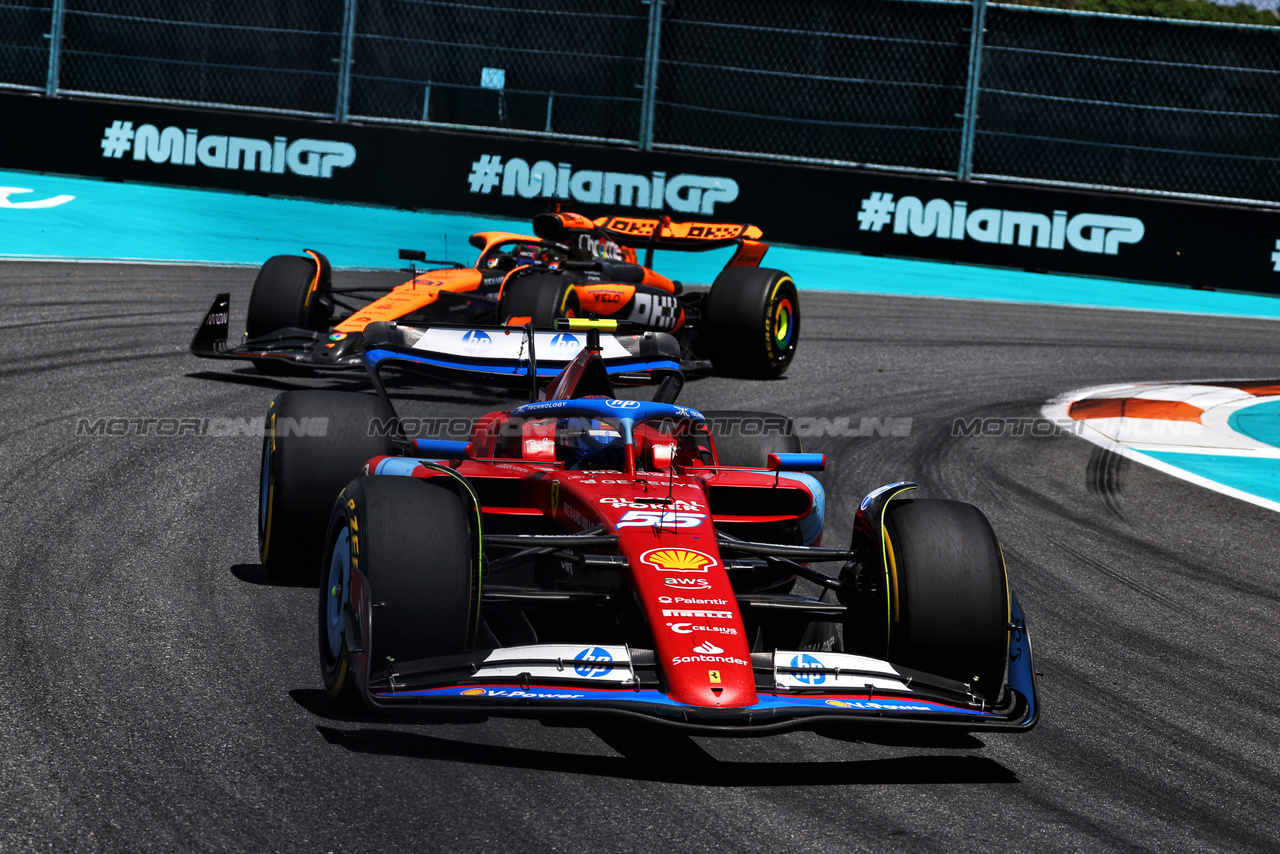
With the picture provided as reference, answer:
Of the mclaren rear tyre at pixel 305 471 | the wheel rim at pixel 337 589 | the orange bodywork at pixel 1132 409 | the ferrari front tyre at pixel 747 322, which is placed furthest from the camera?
Result: the ferrari front tyre at pixel 747 322

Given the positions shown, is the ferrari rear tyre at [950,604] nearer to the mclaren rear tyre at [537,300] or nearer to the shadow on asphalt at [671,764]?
the shadow on asphalt at [671,764]

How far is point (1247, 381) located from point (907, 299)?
176 inches

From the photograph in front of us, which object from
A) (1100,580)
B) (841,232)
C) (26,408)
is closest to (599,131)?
(841,232)

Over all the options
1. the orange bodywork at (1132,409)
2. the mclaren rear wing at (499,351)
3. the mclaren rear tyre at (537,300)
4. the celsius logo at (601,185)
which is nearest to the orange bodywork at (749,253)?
the mclaren rear tyre at (537,300)

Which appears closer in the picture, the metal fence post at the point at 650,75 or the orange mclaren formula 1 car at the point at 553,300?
the orange mclaren formula 1 car at the point at 553,300

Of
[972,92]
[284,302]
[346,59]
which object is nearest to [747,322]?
[284,302]

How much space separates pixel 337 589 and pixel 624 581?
2.78ft

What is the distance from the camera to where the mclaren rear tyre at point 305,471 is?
525 centimetres

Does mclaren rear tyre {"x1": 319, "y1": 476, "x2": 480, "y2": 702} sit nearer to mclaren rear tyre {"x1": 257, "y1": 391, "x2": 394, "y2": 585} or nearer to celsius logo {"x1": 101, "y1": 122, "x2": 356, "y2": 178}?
mclaren rear tyre {"x1": 257, "y1": 391, "x2": 394, "y2": 585}

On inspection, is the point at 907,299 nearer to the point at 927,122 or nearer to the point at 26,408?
the point at 927,122

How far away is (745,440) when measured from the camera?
6125 mm

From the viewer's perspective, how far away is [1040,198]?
17109 millimetres

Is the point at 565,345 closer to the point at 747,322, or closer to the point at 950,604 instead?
the point at 747,322

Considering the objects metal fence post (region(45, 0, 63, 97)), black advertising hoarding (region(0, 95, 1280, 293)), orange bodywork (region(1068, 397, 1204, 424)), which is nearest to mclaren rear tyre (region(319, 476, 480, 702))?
orange bodywork (region(1068, 397, 1204, 424))
